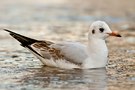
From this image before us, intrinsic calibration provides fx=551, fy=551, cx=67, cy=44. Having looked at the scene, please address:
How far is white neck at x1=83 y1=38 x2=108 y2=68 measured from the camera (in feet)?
31.9

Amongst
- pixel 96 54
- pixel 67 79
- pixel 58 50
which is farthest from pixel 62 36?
pixel 67 79

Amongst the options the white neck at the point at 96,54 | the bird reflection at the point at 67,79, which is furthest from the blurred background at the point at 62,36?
the white neck at the point at 96,54

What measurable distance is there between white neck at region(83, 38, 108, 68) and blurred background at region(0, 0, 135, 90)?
0.56 feet

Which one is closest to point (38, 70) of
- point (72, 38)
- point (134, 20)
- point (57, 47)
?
point (57, 47)

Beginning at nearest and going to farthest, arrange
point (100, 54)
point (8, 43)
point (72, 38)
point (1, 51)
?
point (100, 54) < point (1, 51) < point (8, 43) < point (72, 38)

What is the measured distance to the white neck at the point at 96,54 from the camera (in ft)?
31.9

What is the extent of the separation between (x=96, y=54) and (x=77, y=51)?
1.13 ft

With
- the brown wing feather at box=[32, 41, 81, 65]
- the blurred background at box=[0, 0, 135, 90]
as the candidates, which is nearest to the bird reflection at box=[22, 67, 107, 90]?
the blurred background at box=[0, 0, 135, 90]

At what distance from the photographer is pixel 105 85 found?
8.58m

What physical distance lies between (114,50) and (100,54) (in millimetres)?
2426

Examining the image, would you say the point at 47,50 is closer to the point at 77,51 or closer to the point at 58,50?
the point at 58,50

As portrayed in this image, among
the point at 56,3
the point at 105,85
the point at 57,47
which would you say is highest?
the point at 56,3

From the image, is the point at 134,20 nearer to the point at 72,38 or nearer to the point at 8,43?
the point at 72,38

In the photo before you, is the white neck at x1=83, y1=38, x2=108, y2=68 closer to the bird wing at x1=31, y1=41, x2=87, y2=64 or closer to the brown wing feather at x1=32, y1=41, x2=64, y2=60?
the bird wing at x1=31, y1=41, x2=87, y2=64
